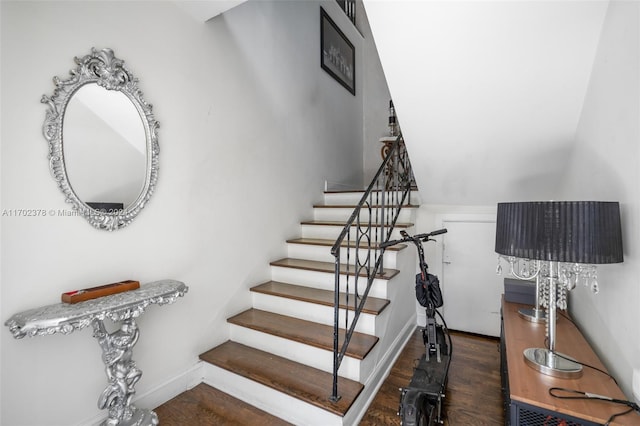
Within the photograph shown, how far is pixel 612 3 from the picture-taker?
57.4 inches

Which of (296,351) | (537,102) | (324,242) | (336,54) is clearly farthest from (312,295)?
(336,54)

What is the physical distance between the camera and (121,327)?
1.72 meters

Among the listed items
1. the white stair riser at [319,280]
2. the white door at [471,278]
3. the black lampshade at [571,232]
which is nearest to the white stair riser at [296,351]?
the white stair riser at [319,280]

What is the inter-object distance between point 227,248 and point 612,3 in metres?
2.80

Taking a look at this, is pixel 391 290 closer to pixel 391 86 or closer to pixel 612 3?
pixel 391 86

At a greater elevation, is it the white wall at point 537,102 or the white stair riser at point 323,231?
the white wall at point 537,102

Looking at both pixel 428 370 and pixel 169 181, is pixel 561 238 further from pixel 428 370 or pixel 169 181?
pixel 169 181

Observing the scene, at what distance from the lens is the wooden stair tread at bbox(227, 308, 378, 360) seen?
6.93ft

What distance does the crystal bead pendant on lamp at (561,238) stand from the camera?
1.20 metres

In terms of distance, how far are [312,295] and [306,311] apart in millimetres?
141

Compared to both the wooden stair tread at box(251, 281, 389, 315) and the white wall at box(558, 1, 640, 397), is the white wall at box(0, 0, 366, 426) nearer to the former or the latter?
the wooden stair tread at box(251, 281, 389, 315)

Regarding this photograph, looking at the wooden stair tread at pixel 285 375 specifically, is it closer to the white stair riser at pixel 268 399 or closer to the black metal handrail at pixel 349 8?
the white stair riser at pixel 268 399

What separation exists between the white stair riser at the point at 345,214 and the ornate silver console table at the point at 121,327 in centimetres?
216

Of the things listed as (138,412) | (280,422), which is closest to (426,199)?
(280,422)
